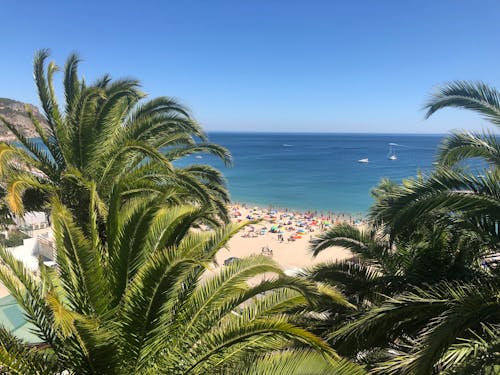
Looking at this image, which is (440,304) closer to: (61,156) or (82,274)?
(82,274)

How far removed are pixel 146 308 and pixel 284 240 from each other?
24.4 meters

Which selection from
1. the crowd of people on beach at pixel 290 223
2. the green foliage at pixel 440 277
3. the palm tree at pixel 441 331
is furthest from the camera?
the crowd of people on beach at pixel 290 223

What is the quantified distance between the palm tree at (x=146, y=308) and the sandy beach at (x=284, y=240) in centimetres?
1563

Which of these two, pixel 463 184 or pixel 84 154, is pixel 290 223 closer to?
pixel 84 154

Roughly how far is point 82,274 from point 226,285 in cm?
126

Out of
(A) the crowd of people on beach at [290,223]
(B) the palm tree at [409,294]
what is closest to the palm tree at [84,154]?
(B) the palm tree at [409,294]

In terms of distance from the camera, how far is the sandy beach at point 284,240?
22.1 m

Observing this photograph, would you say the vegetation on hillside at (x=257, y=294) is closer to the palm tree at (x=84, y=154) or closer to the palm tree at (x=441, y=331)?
the palm tree at (x=441, y=331)

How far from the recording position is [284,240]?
1053 inches

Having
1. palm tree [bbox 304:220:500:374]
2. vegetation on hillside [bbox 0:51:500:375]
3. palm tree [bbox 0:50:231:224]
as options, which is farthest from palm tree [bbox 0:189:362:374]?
palm tree [bbox 0:50:231:224]

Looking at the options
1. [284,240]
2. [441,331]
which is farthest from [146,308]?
[284,240]

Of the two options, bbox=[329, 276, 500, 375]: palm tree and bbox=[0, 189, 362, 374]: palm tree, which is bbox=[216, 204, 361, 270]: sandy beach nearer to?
bbox=[329, 276, 500, 375]: palm tree

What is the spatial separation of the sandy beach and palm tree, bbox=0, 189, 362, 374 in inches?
615

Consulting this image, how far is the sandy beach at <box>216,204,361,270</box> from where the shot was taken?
22.1 meters
